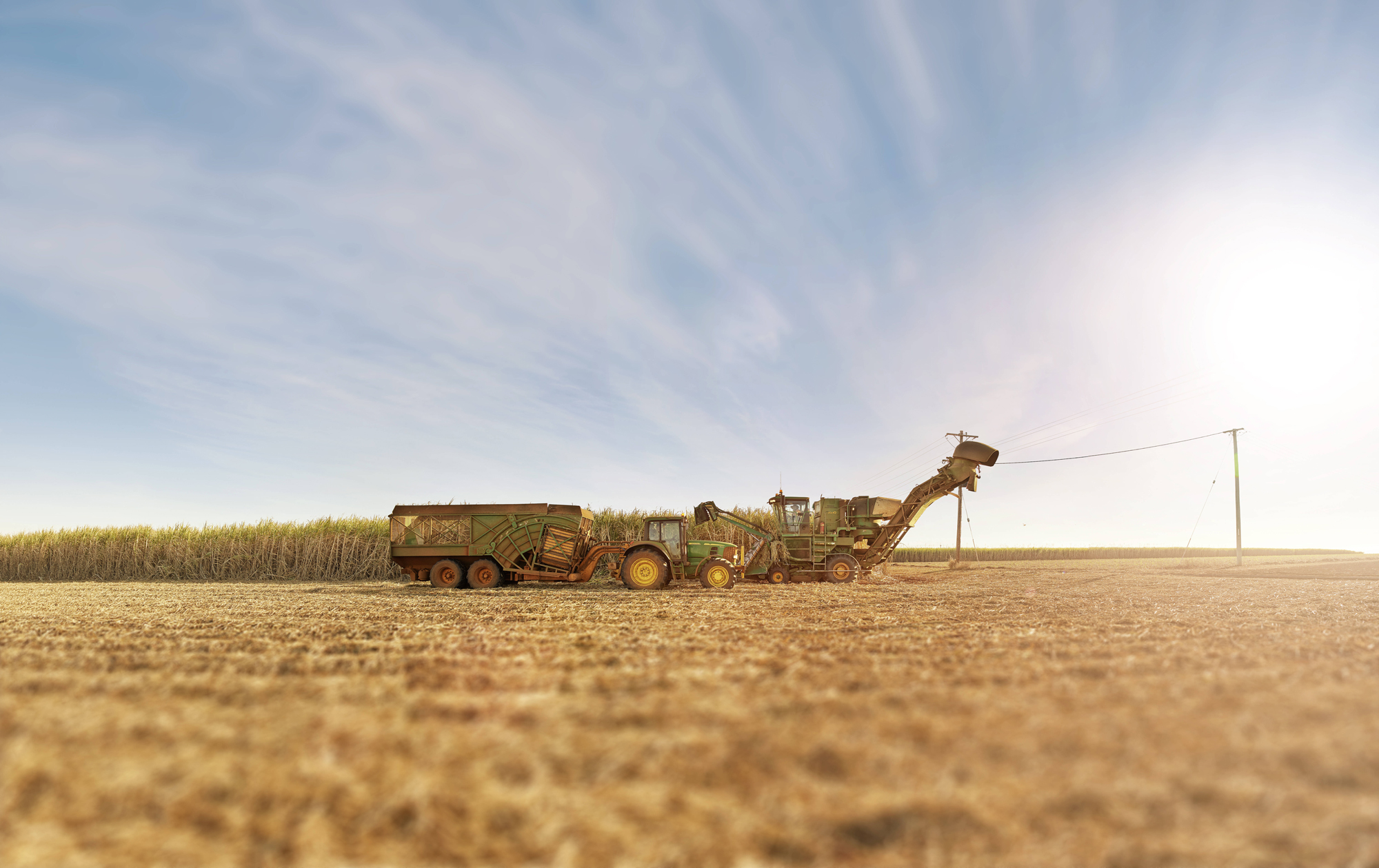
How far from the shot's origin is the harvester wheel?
1889 centimetres

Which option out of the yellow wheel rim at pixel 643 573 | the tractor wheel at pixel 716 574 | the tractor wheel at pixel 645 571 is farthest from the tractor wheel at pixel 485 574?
the tractor wheel at pixel 716 574

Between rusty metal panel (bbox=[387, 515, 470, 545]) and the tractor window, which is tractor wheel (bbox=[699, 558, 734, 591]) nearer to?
the tractor window

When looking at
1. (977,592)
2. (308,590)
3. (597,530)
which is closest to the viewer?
(977,592)

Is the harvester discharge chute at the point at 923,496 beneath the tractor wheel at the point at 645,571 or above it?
above

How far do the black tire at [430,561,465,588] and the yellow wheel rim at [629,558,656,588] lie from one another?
5.28 meters

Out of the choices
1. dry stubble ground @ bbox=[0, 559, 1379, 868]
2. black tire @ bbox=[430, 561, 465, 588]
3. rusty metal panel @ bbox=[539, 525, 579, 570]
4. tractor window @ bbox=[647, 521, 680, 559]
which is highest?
tractor window @ bbox=[647, 521, 680, 559]

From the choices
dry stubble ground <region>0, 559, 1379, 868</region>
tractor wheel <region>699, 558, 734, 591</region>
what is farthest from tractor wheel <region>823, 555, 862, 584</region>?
dry stubble ground <region>0, 559, 1379, 868</region>

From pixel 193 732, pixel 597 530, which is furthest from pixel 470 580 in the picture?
pixel 193 732

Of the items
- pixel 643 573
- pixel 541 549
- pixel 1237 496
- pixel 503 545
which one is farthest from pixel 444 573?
pixel 1237 496

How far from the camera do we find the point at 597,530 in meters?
29.0

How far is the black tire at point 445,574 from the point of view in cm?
1886

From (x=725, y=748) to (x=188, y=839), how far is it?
2399mm

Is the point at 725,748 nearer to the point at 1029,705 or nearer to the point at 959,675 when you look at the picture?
the point at 1029,705

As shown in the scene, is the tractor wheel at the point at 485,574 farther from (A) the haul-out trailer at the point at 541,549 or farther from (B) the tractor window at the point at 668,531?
(B) the tractor window at the point at 668,531
